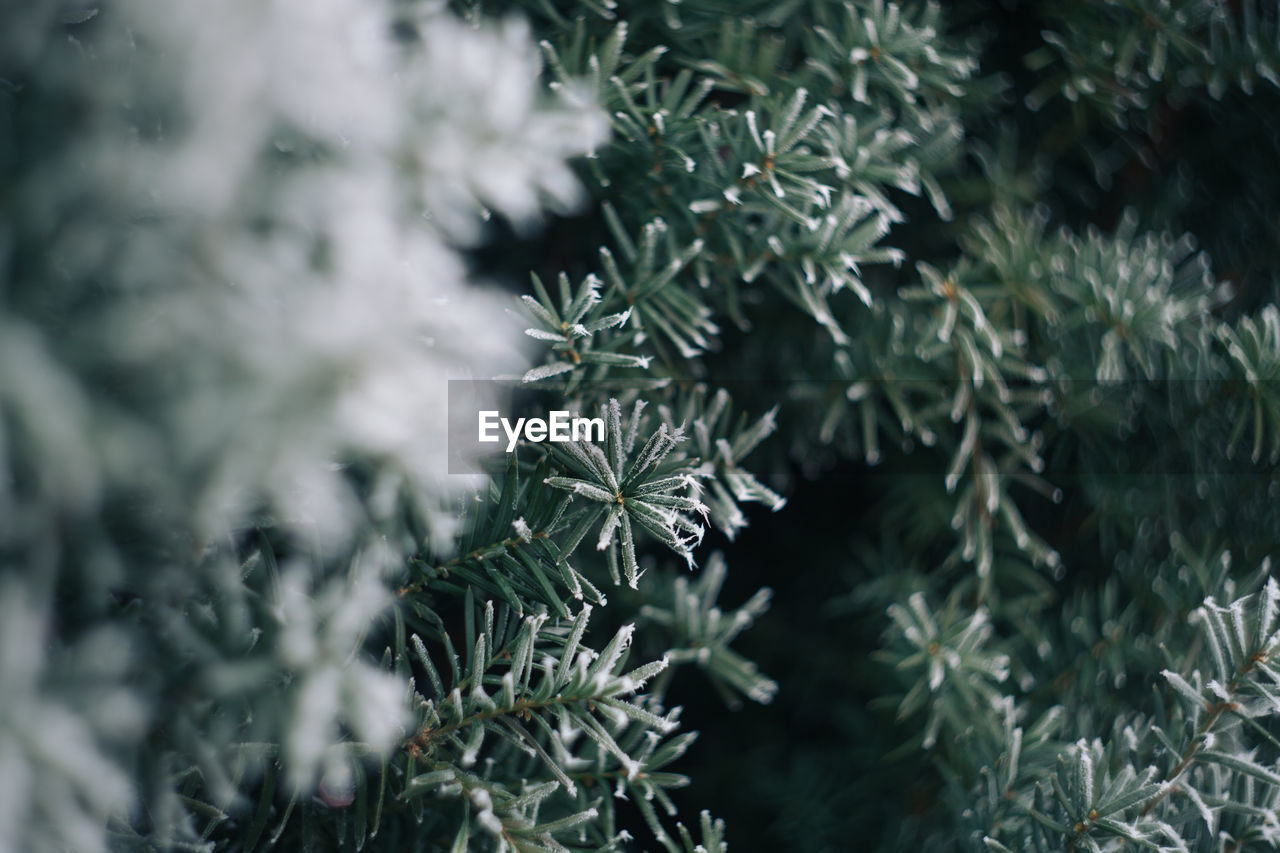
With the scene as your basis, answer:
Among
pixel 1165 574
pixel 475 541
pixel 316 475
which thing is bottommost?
pixel 1165 574

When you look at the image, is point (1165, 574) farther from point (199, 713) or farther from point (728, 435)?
point (199, 713)

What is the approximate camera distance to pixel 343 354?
0.22 m

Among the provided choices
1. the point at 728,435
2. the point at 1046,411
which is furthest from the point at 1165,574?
the point at 728,435

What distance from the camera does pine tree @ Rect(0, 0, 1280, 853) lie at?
0.23 m

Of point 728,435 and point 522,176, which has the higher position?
point 522,176

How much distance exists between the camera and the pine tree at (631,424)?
23cm

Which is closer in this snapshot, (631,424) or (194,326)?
(194,326)

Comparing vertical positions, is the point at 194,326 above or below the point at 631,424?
above

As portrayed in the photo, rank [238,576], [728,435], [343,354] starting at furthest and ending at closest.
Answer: [728,435] → [238,576] → [343,354]

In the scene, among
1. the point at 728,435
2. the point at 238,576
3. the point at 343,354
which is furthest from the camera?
the point at 728,435

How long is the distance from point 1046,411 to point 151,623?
69 centimetres

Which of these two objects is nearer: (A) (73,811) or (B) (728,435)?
(A) (73,811)

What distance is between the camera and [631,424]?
41cm

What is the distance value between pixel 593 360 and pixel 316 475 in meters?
0.21
